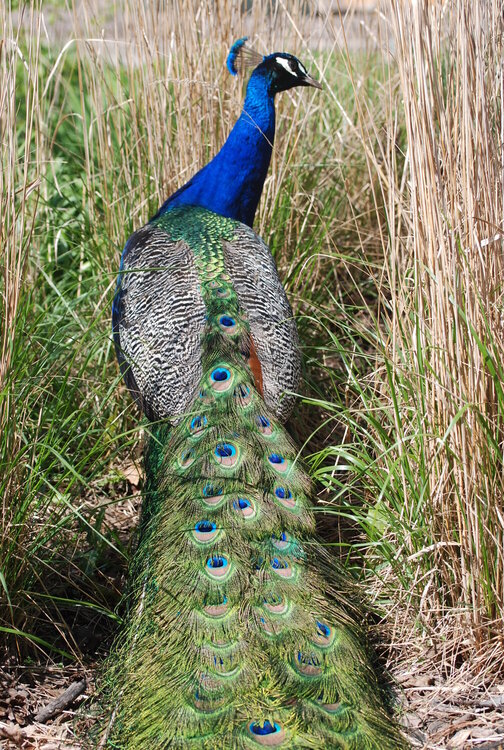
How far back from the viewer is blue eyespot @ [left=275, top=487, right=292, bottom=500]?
1.98 meters

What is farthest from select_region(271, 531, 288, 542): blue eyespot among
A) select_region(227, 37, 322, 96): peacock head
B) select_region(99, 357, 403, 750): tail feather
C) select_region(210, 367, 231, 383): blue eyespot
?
select_region(227, 37, 322, 96): peacock head

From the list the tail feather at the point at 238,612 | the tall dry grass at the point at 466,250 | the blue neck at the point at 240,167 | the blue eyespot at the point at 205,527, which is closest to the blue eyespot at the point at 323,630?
the tail feather at the point at 238,612

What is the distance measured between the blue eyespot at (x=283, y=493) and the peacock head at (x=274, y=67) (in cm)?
161

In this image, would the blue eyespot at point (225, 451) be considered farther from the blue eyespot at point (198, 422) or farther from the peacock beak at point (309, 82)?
the peacock beak at point (309, 82)

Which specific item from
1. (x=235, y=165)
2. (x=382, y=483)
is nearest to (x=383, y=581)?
(x=382, y=483)

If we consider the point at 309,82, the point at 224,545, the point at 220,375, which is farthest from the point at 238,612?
the point at 309,82

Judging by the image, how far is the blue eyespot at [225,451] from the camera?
6.64 ft

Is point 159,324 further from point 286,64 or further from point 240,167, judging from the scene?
point 286,64

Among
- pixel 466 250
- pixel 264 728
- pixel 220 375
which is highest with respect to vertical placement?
pixel 466 250

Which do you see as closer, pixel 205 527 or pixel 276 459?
pixel 205 527

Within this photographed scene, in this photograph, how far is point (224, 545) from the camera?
6.12ft

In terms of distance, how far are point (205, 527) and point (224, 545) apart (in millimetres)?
71

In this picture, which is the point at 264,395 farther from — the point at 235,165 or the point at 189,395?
the point at 235,165

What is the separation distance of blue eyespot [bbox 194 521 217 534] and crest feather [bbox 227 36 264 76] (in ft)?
5.79
